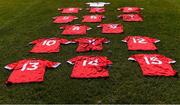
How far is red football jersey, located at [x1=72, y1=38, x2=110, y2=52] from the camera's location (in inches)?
254

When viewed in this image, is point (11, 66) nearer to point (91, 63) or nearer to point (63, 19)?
point (91, 63)

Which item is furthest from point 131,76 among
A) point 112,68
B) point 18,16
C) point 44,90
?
point 18,16

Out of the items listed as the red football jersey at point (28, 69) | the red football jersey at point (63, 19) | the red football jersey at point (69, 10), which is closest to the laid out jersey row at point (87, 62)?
the red football jersey at point (28, 69)

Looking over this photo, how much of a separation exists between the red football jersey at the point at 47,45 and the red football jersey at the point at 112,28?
128 centimetres

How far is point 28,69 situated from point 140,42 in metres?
2.72

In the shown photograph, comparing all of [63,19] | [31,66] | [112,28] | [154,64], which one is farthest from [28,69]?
[63,19]

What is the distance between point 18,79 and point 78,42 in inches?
84.6

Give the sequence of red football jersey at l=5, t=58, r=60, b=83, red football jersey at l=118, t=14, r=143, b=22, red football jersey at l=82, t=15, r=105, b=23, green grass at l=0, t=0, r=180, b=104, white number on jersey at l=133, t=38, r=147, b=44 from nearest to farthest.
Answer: green grass at l=0, t=0, r=180, b=104
red football jersey at l=5, t=58, r=60, b=83
white number on jersey at l=133, t=38, r=147, b=44
red football jersey at l=118, t=14, r=143, b=22
red football jersey at l=82, t=15, r=105, b=23

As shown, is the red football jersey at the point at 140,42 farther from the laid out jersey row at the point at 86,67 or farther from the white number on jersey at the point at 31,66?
the white number on jersey at the point at 31,66

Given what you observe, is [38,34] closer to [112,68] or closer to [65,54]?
[65,54]

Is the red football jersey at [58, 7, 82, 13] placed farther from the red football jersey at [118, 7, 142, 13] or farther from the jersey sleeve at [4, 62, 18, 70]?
the jersey sleeve at [4, 62, 18, 70]

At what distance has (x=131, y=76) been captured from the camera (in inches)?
206

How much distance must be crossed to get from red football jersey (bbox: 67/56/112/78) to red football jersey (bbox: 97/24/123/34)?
1779mm

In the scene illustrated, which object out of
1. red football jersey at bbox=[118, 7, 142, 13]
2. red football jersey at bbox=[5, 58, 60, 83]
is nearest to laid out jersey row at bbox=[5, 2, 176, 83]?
red football jersey at bbox=[5, 58, 60, 83]
